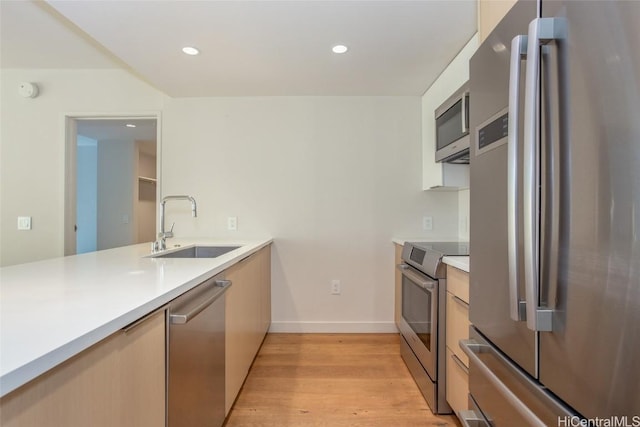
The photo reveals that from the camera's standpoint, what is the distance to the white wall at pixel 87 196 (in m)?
4.95

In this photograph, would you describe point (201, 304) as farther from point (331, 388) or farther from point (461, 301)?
point (331, 388)

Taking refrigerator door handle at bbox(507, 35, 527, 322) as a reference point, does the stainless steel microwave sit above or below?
above

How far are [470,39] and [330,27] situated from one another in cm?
88

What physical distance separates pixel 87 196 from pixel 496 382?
239 inches

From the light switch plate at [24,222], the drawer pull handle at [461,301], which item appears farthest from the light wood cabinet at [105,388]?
the light switch plate at [24,222]

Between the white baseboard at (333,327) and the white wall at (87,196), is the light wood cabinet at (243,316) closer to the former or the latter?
the white baseboard at (333,327)

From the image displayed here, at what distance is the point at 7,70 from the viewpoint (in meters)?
2.76

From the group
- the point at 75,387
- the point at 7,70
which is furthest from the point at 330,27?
the point at 7,70

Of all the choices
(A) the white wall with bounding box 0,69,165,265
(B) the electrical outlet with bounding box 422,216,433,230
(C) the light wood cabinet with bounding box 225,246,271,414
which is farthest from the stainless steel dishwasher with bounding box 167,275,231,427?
(A) the white wall with bounding box 0,69,165,265

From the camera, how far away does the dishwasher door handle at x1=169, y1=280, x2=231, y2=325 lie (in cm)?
96

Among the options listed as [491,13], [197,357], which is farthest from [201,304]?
[491,13]

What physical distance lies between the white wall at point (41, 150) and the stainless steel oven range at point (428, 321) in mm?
Result: 2865

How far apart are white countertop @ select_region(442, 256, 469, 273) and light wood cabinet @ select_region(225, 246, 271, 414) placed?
1104 millimetres

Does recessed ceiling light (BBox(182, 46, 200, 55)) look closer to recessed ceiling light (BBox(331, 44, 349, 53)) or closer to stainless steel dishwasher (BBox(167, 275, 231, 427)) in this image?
recessed ceiling light (BBox(331, 44, 349, 53))
